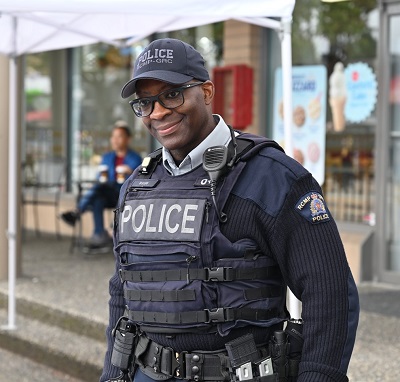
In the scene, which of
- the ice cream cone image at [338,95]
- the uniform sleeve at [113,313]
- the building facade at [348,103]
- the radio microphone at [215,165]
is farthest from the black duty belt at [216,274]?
the ice cream cone image at [338,95]

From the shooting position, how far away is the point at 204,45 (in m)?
Result: 11.4

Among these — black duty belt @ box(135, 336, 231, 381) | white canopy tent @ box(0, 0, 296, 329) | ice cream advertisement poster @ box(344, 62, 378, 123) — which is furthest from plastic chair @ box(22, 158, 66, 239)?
black duty belt @ box(135, 336, 231, 381)

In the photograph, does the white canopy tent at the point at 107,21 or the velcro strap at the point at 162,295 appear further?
the white canopy tent at the point at 107,21

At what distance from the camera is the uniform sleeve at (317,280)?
2.57m

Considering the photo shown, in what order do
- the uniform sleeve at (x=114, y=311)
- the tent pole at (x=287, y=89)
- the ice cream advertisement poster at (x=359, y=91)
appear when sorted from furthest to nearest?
the ice cream advertisement poster at (x=359, y=91) < the tent pole at (x=287, y=89) < the uniform sleeve at (x=114, y=311)

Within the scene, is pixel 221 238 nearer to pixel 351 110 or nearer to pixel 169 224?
pixel 169 224

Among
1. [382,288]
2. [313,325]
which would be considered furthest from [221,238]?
[382,288]

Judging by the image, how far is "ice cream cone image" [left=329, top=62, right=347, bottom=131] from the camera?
9227mm

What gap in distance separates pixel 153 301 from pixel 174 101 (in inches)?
23.8

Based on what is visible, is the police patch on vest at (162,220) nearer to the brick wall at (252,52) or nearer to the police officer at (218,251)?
the police officer at (218,251)

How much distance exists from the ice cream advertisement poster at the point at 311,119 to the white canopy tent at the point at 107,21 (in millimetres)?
2264

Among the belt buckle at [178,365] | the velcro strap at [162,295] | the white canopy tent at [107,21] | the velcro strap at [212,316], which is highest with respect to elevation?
the white canopy tent at [107,21]

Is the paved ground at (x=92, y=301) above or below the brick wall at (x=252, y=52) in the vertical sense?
below

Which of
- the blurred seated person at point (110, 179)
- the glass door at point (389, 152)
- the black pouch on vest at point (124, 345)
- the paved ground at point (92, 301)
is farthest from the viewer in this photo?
the blurred seated person at point (110, 179)
